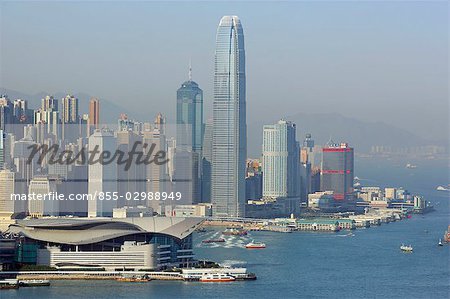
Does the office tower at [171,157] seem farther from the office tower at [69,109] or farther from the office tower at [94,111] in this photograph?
the office tower at [69,109]

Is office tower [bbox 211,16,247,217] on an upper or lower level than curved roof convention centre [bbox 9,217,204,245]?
upper

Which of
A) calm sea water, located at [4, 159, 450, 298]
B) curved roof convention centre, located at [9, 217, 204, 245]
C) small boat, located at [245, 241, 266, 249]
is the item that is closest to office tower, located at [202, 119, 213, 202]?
calm sea water, located at [4, 159, 450, 298]

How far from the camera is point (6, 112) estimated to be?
87.4 ft

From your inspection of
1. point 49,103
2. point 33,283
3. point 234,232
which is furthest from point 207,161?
point 33,283

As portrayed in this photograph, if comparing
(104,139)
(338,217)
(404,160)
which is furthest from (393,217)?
(404,160)

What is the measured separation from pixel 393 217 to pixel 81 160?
9.86 metres

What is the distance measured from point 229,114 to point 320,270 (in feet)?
46.4

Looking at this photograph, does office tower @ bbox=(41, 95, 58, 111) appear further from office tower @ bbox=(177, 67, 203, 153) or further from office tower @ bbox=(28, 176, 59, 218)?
office tower @ bbox=(28, 176, 59, 218)

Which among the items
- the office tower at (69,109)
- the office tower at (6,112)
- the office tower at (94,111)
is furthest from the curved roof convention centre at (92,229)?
the office tower at (69,109)

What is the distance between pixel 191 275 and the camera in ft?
49.9

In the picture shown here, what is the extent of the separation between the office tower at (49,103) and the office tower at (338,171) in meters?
8.16

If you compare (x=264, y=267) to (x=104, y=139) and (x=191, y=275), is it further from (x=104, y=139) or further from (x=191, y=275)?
(x=104, y=139)

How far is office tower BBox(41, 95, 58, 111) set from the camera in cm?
2763

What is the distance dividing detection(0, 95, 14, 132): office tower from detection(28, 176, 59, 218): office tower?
5228mm
